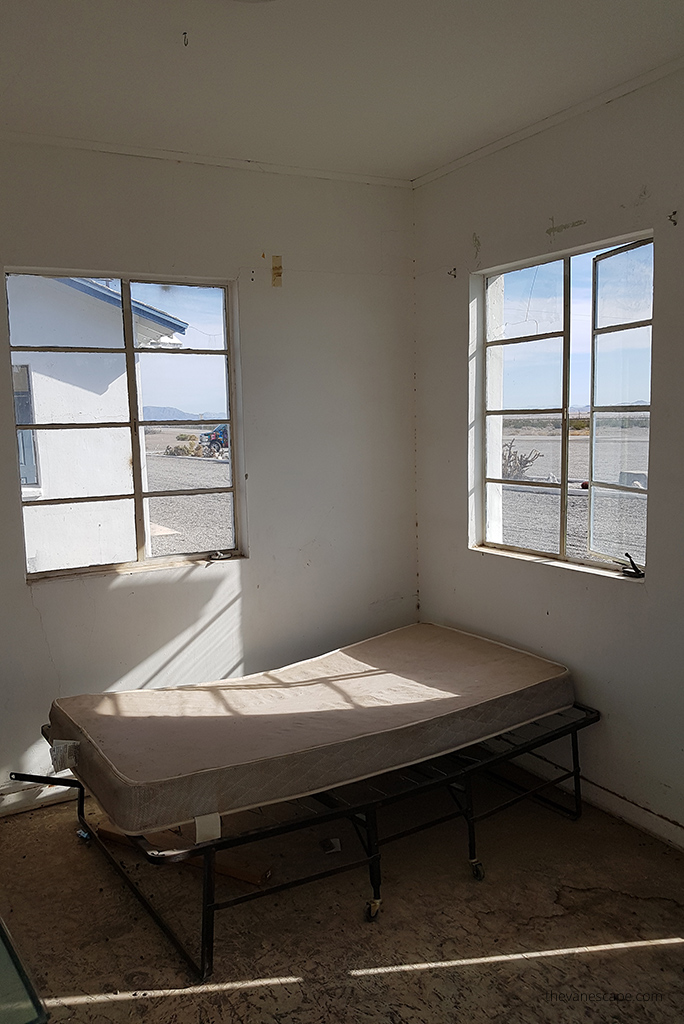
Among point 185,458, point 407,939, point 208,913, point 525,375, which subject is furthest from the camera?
point 185,458

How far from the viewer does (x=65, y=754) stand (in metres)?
2.87

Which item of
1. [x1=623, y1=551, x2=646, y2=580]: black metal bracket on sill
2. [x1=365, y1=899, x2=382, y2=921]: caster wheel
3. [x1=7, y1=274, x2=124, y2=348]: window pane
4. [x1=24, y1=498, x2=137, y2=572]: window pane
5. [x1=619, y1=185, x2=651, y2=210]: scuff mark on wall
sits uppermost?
[x1=619, y1=185, x2=651, y2=210]: scuff mark on wall

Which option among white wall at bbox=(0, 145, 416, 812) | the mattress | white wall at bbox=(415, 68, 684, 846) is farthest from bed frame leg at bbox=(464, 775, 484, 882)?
white wall at bbox=(0, 145, 416, 812)

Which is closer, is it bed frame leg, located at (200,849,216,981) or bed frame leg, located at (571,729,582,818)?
bed frame leg, located at (200,849,216,981)

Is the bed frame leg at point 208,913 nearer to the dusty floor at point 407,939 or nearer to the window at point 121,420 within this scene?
the dusty floor at point 407,939

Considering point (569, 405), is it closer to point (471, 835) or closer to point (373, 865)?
point (471, 835)

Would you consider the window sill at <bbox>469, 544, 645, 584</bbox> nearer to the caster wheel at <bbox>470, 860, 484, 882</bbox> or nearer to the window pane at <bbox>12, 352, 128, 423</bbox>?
the caster wheel at <bbox>470, 860, 484, 882</bbox>

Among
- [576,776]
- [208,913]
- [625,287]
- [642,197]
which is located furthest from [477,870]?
[642,197]

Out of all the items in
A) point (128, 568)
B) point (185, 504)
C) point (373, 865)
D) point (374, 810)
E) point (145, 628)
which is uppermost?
point (185, 504)

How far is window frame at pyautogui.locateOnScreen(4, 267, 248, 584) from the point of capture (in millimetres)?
3582

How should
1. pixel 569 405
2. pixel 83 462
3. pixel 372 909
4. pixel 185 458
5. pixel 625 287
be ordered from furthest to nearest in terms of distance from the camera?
pixel 185 458 → pixel 83 462 → pixel 569 405 → pixel 625 287 → pixel 372 909

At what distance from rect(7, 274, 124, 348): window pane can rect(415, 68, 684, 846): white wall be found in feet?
5.49

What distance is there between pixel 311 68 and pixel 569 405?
178cm

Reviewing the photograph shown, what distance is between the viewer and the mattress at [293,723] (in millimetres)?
2562
